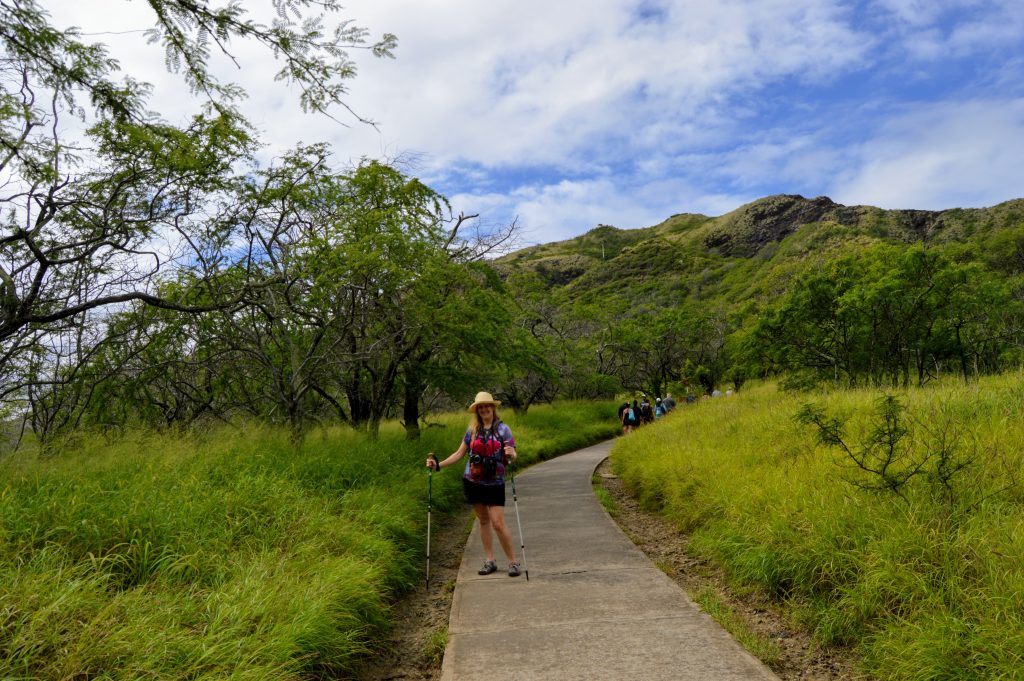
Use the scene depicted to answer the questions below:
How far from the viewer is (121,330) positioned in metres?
9.23

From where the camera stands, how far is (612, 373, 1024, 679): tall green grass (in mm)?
3260

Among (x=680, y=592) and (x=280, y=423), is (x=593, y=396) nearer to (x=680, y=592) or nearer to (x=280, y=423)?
(x=280, y=423)

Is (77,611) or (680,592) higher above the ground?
(77,611)

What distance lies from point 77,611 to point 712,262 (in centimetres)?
15689

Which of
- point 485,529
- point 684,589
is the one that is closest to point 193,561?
point 485,529

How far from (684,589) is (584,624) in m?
1.37

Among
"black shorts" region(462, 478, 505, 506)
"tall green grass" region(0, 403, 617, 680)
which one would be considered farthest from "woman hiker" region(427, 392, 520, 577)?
"tall green grass" region(0, 403, 617, 680)

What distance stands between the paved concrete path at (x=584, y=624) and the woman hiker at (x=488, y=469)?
35cm

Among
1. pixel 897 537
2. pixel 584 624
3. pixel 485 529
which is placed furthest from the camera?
pixel 485 529

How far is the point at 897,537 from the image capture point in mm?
4078

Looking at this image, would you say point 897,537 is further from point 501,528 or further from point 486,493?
point 486,493

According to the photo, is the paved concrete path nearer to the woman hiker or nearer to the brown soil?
the brown soil

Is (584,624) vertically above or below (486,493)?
below

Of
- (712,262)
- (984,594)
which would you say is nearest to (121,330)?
(984,594)
